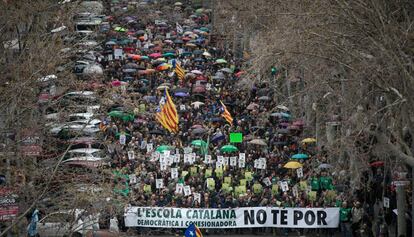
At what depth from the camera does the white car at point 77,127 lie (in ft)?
94.1

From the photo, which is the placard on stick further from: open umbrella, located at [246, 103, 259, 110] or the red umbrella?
the red umbrella

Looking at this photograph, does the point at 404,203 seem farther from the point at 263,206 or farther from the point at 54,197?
the point at 54,197

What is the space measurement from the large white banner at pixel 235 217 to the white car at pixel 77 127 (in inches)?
146

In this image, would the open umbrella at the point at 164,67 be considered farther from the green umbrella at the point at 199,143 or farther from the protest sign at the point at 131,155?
the protest sign at the point at 131,155

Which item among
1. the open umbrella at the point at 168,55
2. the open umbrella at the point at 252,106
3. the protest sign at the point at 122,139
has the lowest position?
the protest sign at the point at 122,139

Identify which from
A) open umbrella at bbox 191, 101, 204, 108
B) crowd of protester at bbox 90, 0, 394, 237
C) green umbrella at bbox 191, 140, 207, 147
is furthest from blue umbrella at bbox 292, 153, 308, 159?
open umbrella at bbox 191, 101, 204, 108

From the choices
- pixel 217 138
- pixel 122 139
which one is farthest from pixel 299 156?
pixel 122 139

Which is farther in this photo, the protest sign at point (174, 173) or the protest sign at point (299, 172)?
the protest sign at point (299, 172)

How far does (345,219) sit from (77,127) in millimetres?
9741

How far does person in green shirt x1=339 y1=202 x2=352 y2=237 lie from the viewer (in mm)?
38312

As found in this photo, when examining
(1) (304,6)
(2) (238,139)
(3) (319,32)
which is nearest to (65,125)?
(3) (319,32)

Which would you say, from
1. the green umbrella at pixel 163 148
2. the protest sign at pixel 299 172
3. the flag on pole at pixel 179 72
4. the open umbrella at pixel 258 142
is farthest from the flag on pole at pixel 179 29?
the protest sign at pixel 299 172

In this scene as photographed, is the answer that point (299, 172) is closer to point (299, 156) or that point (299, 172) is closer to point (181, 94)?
point (299, 156)

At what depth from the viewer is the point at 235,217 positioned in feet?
131
